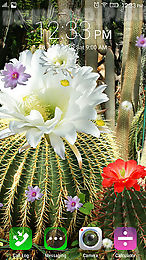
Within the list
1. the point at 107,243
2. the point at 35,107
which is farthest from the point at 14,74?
the point at 107,243

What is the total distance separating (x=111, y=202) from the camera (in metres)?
0.41

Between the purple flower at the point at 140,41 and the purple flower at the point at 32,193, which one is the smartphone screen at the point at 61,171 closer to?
the purple flower at the point at 32,193

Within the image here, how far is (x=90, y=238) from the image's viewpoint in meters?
0.44

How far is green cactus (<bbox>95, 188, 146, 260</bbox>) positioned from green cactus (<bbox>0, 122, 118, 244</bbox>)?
6 cm

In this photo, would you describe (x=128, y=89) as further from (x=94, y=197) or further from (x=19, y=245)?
(x=19, y=245)

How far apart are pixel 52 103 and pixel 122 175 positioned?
143 millimetres

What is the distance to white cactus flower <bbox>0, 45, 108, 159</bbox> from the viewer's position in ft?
1.23

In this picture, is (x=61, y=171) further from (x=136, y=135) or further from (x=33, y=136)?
(x=136, y=135)

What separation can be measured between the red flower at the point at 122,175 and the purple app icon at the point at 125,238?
0.17ft

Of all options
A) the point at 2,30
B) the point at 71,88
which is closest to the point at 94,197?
the point at 71,88

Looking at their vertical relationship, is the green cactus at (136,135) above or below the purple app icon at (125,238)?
above

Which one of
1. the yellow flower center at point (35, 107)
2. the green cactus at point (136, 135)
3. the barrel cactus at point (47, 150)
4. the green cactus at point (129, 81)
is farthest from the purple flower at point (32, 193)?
the green cactus at point (136, 135)

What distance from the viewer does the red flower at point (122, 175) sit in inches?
15.6

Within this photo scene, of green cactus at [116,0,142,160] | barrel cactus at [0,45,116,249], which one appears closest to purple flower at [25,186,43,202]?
barrel cactus at [0,45,116,249]
